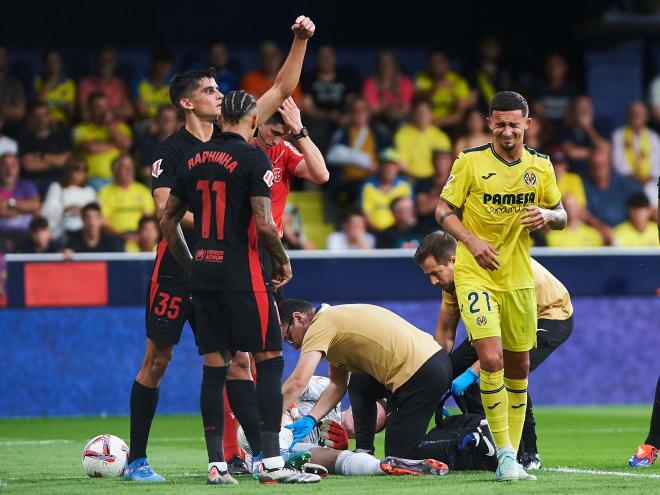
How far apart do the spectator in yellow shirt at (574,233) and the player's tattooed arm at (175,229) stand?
8.87m

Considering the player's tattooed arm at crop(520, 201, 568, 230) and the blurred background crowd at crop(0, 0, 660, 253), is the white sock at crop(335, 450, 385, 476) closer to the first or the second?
the player's tattooed arm at crop(520, 201, 568, 230)

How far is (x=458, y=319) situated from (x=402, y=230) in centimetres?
648

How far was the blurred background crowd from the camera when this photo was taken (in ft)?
49.1

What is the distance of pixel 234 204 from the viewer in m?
7.00

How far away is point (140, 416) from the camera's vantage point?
304 inches

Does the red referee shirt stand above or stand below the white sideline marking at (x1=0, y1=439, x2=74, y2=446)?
above

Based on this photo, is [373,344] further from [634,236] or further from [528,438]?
[634,236]

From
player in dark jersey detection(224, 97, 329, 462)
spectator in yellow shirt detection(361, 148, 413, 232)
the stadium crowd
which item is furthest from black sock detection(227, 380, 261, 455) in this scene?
spectator in yellow shirt detection(361, 148, 413, 232)

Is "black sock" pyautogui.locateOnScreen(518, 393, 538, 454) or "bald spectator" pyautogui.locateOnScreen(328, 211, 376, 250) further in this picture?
"bald spectator" pyautogui.locateOnScreen(328, 211, 376, 250)

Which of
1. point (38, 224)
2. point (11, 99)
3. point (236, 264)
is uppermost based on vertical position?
point (11, 99)

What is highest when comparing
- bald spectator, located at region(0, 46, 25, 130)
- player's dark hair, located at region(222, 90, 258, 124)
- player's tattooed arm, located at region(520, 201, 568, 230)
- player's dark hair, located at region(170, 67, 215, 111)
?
bald spectator, located at region(0, 46, 25, 130)

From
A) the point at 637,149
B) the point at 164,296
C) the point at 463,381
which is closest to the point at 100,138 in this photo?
the point at 637,149

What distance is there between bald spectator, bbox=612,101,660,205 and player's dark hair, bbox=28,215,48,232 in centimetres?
754

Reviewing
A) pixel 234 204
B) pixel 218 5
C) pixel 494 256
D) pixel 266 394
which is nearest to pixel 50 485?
pixel 266 394
